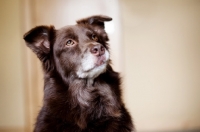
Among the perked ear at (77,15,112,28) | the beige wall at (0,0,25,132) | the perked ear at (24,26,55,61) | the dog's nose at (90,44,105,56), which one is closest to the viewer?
the dog's nose at (90,44,105,56)

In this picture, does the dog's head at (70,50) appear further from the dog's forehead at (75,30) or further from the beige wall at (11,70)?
the beige wall at (11,70)

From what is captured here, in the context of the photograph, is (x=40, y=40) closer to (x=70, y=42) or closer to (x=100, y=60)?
(x=70, y=42)

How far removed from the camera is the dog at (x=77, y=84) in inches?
56.4

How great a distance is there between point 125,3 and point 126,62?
67cm

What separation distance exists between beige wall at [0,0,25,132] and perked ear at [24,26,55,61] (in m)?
1.70

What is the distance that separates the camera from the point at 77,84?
153 centimetres

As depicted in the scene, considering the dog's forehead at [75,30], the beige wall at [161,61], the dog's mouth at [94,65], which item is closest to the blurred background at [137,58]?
the beige wall at [161,61]

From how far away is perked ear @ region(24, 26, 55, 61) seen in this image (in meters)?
1.52

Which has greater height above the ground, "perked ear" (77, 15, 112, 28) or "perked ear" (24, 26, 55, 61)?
"perked ear" (77, 15, 112, 28)

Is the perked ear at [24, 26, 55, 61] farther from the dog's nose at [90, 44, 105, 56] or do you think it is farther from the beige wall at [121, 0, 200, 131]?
the beige wall at [121, 0, 200, 131]

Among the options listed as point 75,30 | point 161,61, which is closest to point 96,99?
→ point 75,30

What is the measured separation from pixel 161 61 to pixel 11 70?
1699mm

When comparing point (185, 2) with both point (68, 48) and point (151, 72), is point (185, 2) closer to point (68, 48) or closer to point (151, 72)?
point (151, 72)

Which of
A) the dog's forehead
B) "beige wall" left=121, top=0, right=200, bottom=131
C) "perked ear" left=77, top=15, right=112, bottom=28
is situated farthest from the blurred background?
the dog's forehead
